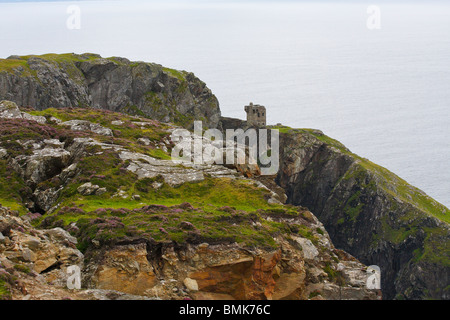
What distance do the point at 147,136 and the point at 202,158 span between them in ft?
40.8

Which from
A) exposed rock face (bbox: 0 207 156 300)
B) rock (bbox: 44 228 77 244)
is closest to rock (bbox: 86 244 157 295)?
exposed rock face (bbox: 0 207 156 300)

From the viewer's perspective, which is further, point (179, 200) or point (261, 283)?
point (179, 200)

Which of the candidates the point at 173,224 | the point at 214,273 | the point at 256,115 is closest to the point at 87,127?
the point at 173,224

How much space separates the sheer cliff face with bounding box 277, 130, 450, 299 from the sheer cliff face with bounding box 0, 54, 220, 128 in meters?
34.6

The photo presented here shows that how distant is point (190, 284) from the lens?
158 feet

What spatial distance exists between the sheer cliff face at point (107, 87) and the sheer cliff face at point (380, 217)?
34.6 meters

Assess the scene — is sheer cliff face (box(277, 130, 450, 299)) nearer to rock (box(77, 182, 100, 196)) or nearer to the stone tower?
the stone tower

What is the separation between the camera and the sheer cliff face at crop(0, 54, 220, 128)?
5733 inches

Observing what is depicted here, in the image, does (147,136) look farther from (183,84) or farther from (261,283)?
(183,84)

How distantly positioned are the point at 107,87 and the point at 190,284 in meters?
129

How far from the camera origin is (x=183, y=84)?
183 metres

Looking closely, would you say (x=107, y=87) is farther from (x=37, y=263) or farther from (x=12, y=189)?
(x=37, y=263)

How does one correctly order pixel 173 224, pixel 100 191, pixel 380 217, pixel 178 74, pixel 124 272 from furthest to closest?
pixel 178 74
pixel 380 217
pixel 100 191
pixel 173 224
pixel 124 272
